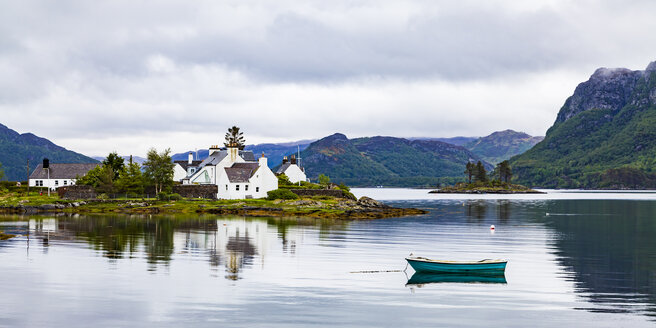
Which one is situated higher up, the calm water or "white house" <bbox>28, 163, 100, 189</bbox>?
"white house" <bbox>28, 163, 100, 189</bbox>

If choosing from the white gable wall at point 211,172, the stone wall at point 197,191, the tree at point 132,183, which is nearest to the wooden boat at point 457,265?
the stone wall at point 197,191

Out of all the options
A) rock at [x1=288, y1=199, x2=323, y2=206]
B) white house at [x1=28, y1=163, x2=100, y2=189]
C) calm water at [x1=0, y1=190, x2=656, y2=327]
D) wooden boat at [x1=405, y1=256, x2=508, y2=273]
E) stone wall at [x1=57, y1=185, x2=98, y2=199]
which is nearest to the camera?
calm water at [x1=0, y1=190, x2=656, y2=327]

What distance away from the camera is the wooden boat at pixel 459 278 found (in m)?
39.4

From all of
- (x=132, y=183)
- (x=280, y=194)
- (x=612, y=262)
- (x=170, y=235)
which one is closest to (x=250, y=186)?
(x=280, y=194)

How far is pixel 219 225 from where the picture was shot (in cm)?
8188

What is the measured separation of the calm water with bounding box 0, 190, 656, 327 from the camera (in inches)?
1147

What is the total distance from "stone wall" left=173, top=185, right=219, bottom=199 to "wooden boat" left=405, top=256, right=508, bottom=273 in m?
87.6

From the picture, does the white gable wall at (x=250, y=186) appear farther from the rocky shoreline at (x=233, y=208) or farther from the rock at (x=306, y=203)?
the rock at (x=306, y=203)

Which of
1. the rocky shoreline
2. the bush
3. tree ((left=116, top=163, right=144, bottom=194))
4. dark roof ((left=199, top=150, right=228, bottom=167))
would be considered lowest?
the rocky shoreline

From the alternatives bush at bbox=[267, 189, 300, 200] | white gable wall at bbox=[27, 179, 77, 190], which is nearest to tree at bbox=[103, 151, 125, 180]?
white gable wall at bbox=[27, 179, 77, 190]

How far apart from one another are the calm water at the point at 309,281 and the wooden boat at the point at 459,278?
25cm

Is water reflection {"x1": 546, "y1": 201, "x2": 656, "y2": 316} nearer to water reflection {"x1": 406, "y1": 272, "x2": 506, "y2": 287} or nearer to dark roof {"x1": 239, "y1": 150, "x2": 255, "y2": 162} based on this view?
water reflection {"x1": 406, "y1": 272, "x2": 506, "y2": 287}

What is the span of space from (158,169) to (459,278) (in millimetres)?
93137

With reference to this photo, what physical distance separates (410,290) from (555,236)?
42095 millimetres
